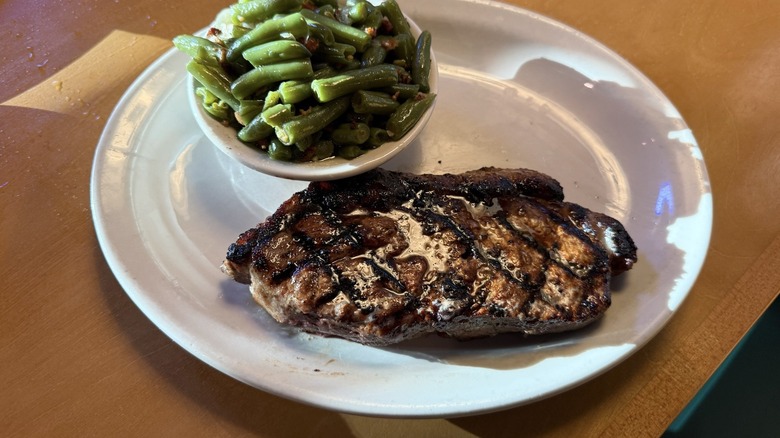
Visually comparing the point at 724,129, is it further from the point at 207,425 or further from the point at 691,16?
the point at 207,425

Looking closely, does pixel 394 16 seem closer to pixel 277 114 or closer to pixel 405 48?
pixel 405 48

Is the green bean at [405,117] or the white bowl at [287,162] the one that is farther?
the green bean at [405,117]

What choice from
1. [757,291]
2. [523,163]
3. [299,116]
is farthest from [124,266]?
[757,291]

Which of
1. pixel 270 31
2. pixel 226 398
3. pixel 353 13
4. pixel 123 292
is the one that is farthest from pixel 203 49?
pixel 226 398

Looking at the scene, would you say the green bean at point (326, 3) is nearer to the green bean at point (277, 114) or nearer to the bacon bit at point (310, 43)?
the bacon bit at point (310, 43)

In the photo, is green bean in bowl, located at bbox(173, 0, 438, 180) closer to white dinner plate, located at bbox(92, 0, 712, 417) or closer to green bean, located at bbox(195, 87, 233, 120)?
green bean, located at bbox(195, 87, 233, 120)

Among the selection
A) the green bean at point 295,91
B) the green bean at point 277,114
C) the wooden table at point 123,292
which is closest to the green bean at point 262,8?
the green bean at point 295,91
